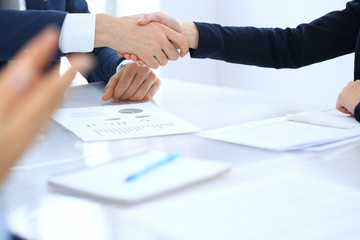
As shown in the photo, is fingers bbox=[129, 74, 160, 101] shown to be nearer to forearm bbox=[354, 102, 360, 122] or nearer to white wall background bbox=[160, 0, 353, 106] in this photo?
forearm bbox=[354, 102, 360, 122]

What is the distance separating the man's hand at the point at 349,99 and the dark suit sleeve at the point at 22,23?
71cm

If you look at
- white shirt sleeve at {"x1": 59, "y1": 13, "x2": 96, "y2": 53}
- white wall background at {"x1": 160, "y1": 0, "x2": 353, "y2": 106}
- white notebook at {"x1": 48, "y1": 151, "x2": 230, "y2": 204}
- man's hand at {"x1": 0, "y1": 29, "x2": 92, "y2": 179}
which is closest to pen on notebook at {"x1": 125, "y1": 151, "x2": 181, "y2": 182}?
white notebook at {"x1": 48, "y1": 151, "x2": 230, "y2": 204}

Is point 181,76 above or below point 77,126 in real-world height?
below

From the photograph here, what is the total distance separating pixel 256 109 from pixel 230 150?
0.37 meters

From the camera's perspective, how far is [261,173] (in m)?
0.70

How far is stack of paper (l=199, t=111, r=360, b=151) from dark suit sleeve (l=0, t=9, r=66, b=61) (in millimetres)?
560

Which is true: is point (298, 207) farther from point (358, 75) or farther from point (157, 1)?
point (157, 1)

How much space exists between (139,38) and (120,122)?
0.40 meters

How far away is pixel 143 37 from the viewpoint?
1.35m

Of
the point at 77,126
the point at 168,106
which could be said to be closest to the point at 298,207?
the point at 77,126

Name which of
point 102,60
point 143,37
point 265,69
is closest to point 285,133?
point 143,37

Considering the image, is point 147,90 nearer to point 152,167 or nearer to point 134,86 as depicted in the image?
point 134,86

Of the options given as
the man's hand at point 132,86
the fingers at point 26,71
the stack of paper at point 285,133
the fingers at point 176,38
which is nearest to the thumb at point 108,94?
the man's hand at point 132,86

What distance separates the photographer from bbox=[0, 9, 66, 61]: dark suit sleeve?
4.08ft
